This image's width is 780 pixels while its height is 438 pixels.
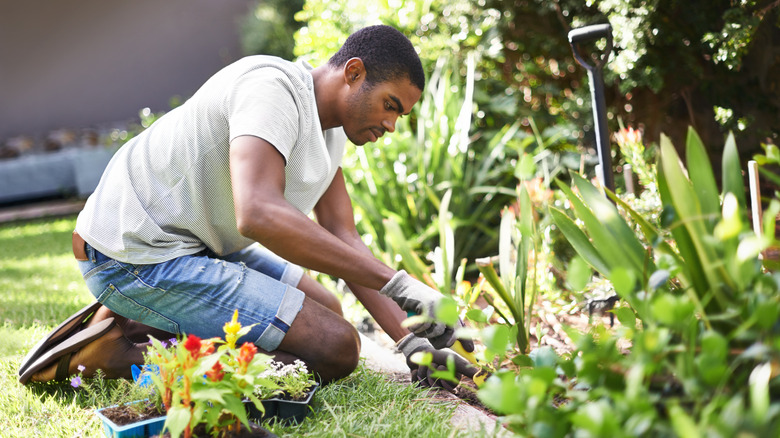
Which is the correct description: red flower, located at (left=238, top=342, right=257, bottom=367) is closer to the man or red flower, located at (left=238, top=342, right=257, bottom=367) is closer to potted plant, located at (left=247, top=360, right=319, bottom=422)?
potted plant, located at (left=247, top=360, right=319, bottom=422)

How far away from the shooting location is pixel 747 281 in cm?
106

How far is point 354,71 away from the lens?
207 cm

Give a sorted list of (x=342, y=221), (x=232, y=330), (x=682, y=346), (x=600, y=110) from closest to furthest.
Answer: (x=682, y=346)
(x=232, y=330)
(x=600, y=110)
(x=342, y=221)

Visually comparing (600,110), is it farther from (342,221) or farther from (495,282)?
(342,221)

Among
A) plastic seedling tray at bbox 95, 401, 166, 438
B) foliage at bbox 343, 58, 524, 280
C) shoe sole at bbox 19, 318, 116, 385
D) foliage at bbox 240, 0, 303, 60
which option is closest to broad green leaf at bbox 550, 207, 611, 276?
plastic seedling tray at bbox 95, 401, 166, 438

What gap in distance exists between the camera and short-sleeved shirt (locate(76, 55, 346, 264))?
2.03 m

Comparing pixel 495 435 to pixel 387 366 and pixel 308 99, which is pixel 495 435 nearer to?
pixel 387 366

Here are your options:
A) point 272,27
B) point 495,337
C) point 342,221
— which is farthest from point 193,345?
point 272,27

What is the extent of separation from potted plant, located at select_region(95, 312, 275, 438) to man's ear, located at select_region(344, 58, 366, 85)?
0.92 meters

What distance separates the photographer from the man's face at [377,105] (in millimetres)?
2066

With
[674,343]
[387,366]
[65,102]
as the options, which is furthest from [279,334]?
[65,102]

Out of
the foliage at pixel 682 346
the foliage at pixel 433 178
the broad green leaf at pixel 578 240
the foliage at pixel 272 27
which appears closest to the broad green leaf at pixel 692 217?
the foliage at pixel 682 346

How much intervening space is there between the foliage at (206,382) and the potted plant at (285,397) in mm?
218

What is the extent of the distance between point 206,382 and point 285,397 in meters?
0.42
